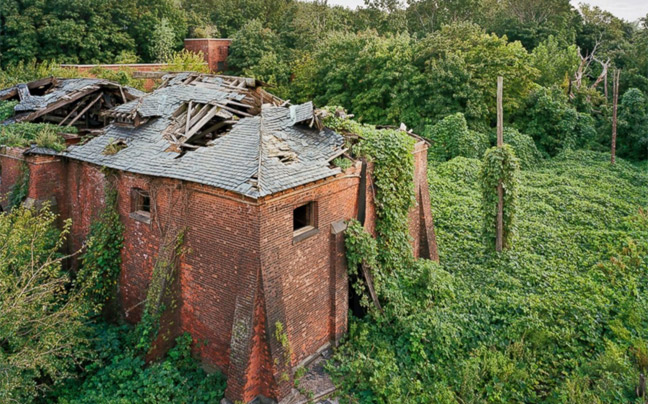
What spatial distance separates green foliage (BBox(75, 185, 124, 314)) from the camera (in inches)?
426

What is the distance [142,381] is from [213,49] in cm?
3475

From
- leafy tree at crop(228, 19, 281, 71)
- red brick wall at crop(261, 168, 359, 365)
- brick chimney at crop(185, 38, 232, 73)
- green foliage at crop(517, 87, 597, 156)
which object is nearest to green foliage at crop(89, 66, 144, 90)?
brick chimney at crop(185, 38, 232, 73)

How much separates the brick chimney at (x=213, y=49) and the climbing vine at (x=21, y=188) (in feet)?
92.2

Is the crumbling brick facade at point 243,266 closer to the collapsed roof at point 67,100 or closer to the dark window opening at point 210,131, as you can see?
the dark window opening at point 210,131

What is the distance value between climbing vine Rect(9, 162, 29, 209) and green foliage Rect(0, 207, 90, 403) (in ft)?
7.33

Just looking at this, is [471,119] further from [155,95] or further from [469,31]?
[155,95]

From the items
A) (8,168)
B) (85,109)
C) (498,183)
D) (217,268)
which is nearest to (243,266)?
(217,268)

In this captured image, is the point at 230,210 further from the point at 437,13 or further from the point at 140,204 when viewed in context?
→ the point at 437,13

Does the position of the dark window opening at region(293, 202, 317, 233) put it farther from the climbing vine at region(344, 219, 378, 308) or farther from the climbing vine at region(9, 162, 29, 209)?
the climbing vine at region(9, 162, 29, 209)

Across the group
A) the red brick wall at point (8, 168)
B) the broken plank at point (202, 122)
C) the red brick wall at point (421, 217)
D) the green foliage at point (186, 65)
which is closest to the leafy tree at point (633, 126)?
the red brick wall at point (421, 217)

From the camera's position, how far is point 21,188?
39.4ft

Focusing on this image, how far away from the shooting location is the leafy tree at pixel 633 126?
27484 mm

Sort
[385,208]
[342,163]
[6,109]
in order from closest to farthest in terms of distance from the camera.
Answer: [342,163]
[385,208]
[6,109]

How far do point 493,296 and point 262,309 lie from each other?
273 inches
